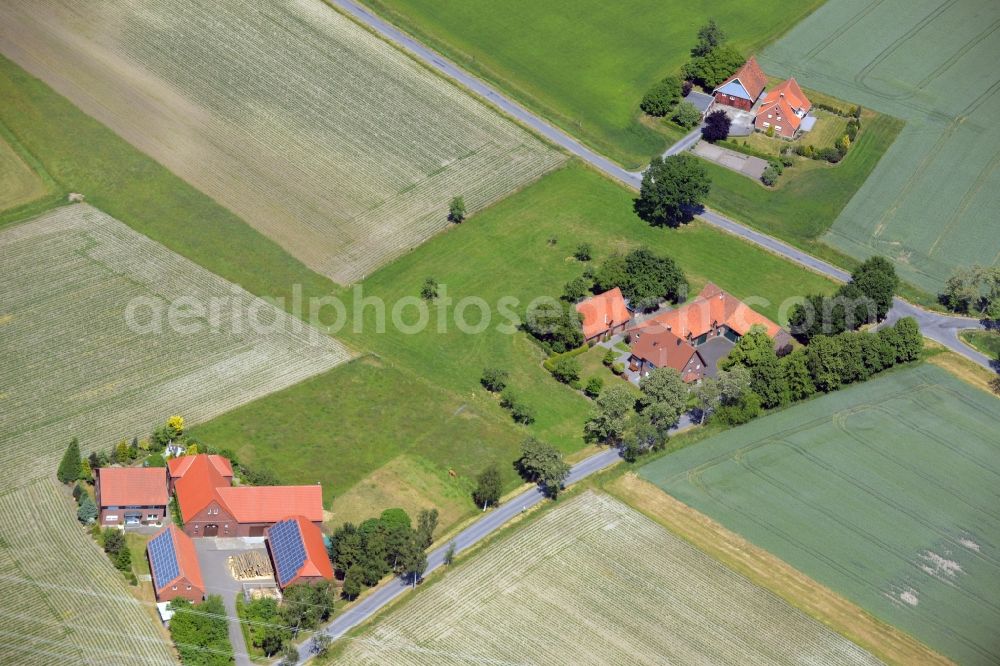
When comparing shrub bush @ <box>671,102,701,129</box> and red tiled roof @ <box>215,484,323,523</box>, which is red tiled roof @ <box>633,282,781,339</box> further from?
red tiled roof @ <box>215,484,323,523</box>

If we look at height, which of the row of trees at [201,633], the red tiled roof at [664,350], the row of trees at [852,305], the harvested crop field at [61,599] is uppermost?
the row of trees at [852,305]

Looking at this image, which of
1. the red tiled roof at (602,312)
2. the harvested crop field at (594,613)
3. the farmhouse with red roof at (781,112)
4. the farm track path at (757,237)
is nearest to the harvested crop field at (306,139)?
the farm track path at (757,237)

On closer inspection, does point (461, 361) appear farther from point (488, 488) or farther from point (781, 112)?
point (781, 112)

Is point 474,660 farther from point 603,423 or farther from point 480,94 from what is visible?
point 480,94

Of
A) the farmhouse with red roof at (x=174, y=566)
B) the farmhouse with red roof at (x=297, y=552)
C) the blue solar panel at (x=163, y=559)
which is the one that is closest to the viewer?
the farmhouse with red roof at (x=174, y=566)

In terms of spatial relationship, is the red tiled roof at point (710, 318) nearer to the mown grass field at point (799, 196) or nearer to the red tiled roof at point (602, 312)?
the red tiled roof at point (602, 312)
